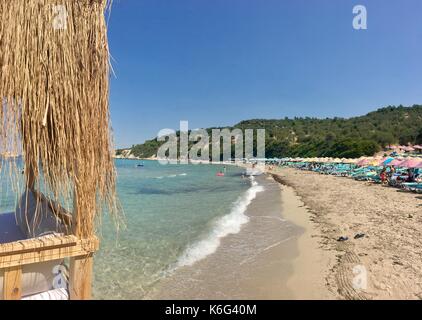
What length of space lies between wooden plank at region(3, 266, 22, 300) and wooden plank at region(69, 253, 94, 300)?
0.37 metres

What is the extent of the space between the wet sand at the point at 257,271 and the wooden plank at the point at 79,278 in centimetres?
219

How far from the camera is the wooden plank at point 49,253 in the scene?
6.86 ft

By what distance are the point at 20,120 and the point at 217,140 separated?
10497 cm

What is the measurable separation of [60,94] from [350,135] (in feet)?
224

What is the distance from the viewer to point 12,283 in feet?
7.04
